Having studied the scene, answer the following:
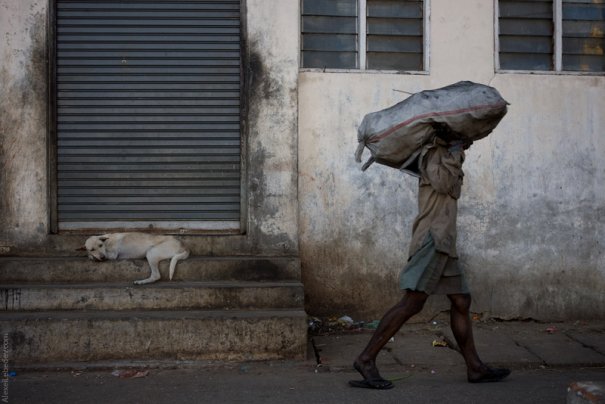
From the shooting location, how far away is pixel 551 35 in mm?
6781

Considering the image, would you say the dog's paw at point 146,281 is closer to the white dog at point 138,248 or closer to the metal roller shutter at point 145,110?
the white dog at point 138,248

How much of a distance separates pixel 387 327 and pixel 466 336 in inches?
21.6

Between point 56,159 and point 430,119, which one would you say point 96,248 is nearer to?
point 56,159

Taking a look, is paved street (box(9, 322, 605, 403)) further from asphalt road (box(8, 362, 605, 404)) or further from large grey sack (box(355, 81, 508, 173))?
large grey sack (box(355, 81, 508, 173))

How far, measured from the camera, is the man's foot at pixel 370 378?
463cm

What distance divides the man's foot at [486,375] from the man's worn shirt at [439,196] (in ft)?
2.74

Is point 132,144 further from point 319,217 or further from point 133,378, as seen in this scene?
point 133,378

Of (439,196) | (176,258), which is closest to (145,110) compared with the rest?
(176,258)

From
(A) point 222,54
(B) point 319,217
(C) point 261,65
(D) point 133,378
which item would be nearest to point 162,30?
(A) point 222,54

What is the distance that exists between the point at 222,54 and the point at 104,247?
2049 millimetres

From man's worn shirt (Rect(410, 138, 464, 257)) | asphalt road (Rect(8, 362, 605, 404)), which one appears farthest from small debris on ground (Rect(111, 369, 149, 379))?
man's worn shirt (Rect(410, 138, 464, 257))

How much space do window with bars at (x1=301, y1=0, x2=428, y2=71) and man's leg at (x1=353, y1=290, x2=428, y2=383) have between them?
9.10 ft

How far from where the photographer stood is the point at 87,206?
20.9 ft

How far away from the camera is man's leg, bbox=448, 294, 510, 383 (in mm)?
4672
